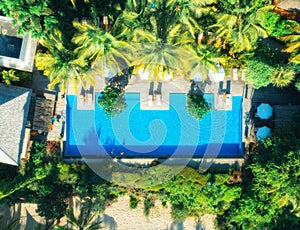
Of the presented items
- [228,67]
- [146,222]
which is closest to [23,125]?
[146,222]

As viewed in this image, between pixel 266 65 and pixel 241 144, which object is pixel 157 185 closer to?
pixel 241 144

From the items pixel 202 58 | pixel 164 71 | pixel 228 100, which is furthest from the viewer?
pixel 228 100

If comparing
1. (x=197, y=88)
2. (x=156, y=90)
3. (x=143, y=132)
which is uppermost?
(x=197, y=88)

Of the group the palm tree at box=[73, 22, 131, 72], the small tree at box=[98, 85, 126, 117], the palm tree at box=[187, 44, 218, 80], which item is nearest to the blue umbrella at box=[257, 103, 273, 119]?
the palm tree at box=[187, 44, 218, 80]

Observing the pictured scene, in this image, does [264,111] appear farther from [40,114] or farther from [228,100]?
[40,114]

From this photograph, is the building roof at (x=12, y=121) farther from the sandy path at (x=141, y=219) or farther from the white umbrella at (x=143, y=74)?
the sandy path at (x=141, y=219)

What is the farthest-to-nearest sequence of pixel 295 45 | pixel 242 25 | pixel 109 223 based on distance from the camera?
1. pixel 109 223
2. pixel 295 45
3. pixel 242 25

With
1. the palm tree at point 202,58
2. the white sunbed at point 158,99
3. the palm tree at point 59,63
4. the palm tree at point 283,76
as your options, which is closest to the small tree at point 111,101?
the white sunbed at point 158,99

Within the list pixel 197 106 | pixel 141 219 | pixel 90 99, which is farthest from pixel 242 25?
pixel 141 219

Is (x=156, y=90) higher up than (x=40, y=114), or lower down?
higher up
